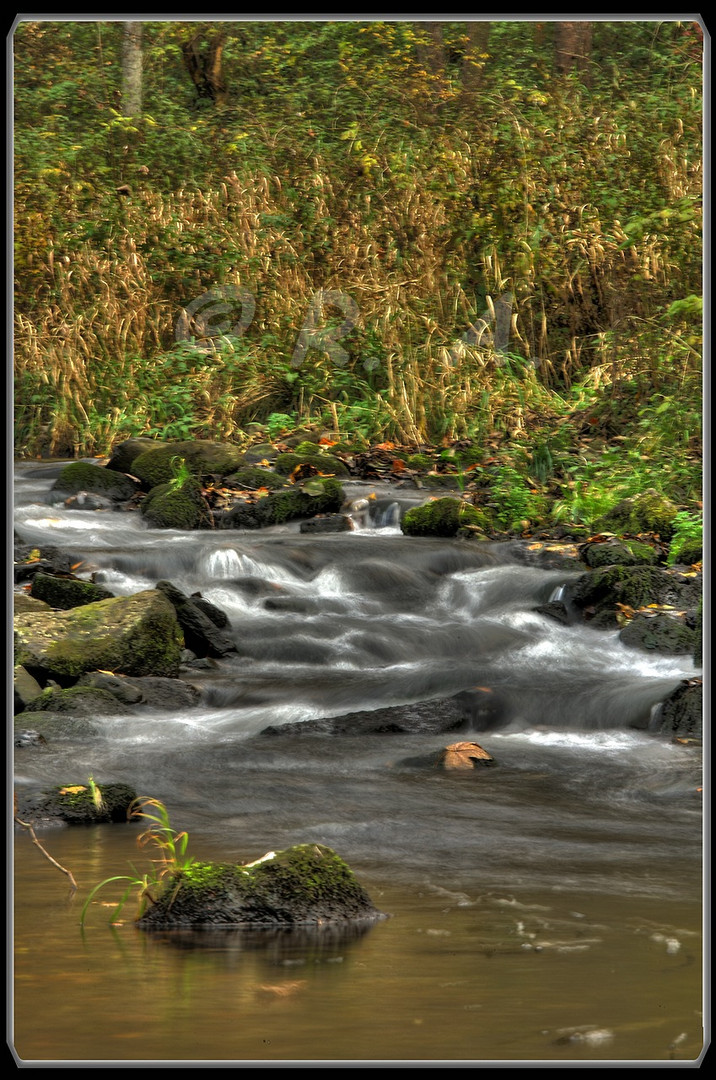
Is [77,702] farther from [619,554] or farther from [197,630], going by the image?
[619,554]

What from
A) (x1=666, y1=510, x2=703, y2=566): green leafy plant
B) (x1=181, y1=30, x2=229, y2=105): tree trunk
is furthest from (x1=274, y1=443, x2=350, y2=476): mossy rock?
(x1=666, y1=510, x2=703, y2=566): green leafy plant

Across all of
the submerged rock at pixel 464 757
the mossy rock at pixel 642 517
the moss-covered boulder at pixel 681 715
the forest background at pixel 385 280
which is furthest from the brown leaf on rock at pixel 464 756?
the mossy rock at pixel 642 517

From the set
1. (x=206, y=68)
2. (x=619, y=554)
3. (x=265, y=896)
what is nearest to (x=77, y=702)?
(x=265, y=896)

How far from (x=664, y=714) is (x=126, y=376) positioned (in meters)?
5.33

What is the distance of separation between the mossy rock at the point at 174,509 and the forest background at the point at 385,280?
35.8 inches

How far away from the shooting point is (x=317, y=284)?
29.2 ft

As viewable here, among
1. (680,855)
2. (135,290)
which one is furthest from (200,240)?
(680,855)

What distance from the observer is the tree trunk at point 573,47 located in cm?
382

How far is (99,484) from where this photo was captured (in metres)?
9.20

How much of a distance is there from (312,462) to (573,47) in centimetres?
458

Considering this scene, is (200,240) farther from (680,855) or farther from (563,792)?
(680,855)

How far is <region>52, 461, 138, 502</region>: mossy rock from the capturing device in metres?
9.12

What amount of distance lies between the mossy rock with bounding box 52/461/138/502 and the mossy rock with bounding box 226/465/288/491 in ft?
2.34

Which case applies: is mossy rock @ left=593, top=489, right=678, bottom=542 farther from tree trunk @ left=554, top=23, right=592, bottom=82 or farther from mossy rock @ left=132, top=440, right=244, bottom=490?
mossy rock @ left=132, top=440, right=244, bottom=490
